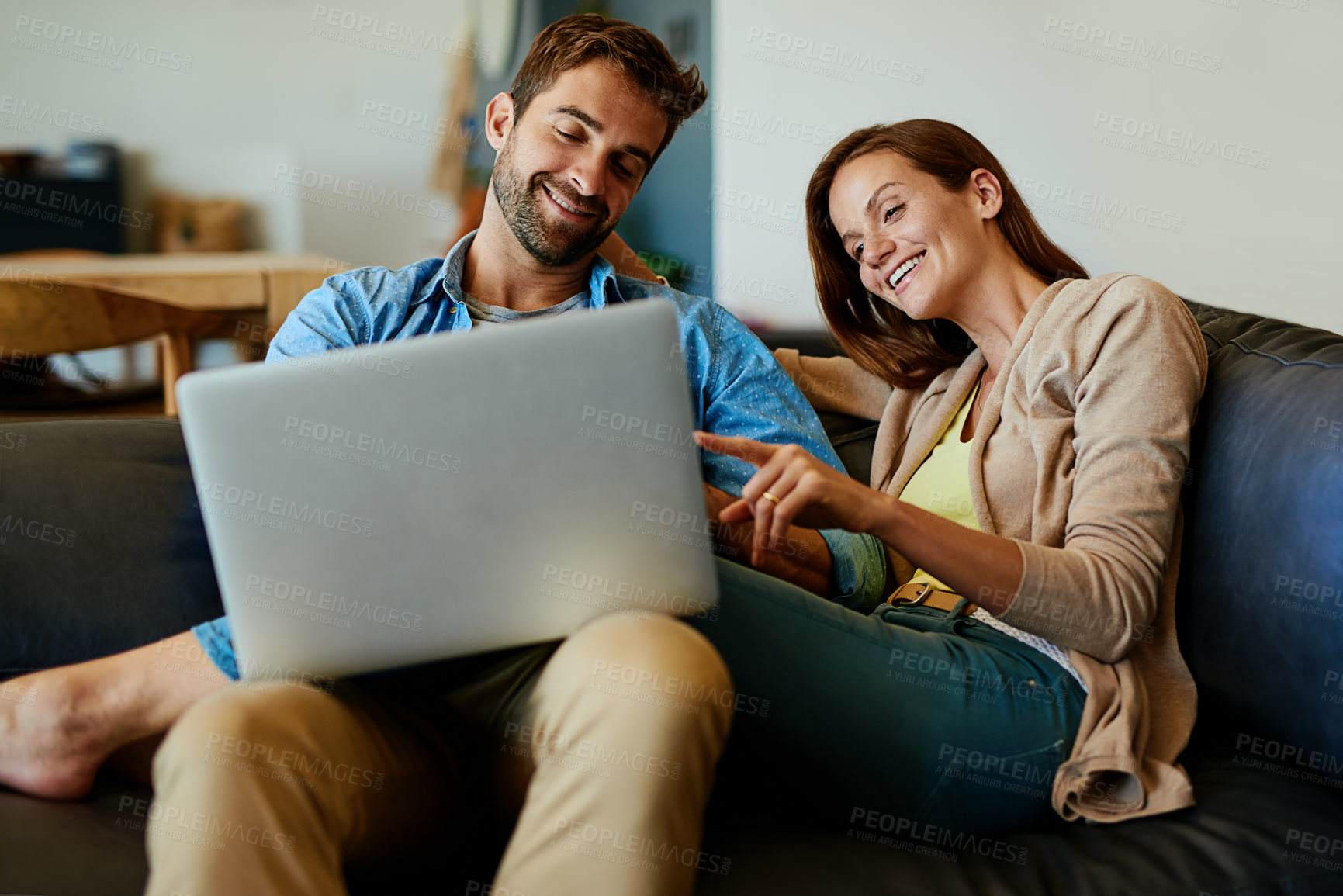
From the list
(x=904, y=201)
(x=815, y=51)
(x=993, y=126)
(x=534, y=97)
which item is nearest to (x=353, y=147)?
(x=815, y=51)

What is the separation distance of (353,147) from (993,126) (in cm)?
368

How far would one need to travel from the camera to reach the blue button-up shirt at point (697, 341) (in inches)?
53.4

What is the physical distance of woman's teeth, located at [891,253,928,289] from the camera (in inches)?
53.7

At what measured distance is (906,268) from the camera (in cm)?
138

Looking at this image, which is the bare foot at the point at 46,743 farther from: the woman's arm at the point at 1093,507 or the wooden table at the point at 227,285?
the wooden table at the point at 227,285

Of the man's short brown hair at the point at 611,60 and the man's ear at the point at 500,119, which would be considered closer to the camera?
the man's short brown hair at the point at 611,60

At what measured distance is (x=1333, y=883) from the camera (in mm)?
967

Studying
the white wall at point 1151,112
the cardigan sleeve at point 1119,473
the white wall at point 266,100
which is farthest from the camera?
the white wall at point 266,100

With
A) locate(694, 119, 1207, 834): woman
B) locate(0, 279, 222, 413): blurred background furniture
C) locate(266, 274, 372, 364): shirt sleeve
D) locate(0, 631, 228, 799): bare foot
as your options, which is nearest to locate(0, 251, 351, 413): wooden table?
locate(0, 279, 222, 413): blurred background furniture

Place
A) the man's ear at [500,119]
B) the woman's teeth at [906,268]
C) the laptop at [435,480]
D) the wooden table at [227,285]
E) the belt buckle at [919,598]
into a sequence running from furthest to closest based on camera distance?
1. the wooden table at [227,285]
2. the man's ear at [500,119]
3. the woman's teeth at [906,268]
4. the belt buckle at [919,598]
5. the laptop at [435,480]

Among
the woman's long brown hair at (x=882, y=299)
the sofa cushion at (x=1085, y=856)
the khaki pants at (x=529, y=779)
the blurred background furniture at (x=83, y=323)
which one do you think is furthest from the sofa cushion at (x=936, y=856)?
the blurred background furniture at (x=83, y=323)

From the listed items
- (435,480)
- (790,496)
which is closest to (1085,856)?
(790,496)

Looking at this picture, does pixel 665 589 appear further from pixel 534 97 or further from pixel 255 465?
pixel 534 97

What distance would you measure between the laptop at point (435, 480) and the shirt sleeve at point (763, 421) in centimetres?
55
